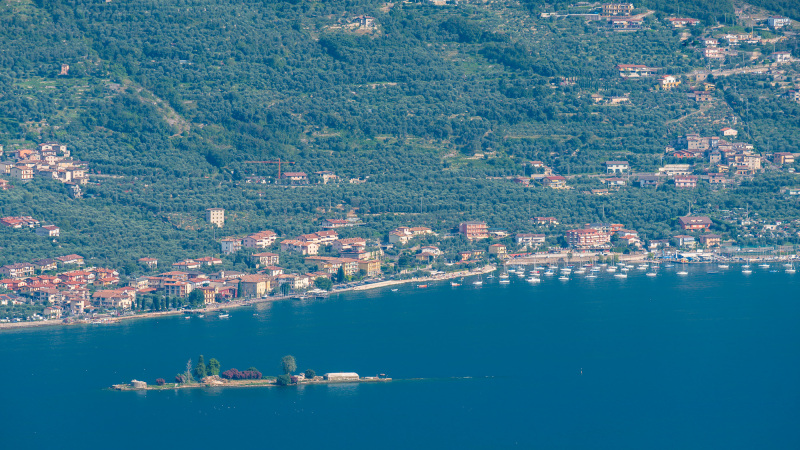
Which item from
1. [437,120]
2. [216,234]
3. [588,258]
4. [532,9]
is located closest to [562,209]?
[588,258]

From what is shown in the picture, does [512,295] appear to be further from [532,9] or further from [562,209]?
[532,9]

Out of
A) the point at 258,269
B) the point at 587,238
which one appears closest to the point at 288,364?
the point at 258,269

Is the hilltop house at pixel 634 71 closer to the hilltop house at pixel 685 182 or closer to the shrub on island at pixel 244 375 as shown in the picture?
the hilltop house at pixel 685 182

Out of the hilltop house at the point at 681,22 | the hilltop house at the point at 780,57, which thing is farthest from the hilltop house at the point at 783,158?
the hilltop house at the point at 681,22

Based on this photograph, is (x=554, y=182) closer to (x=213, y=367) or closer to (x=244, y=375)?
(x=244, y=375)

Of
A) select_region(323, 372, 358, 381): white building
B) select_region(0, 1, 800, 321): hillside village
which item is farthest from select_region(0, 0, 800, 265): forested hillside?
select_region(323, 372, 358, 381): white building
